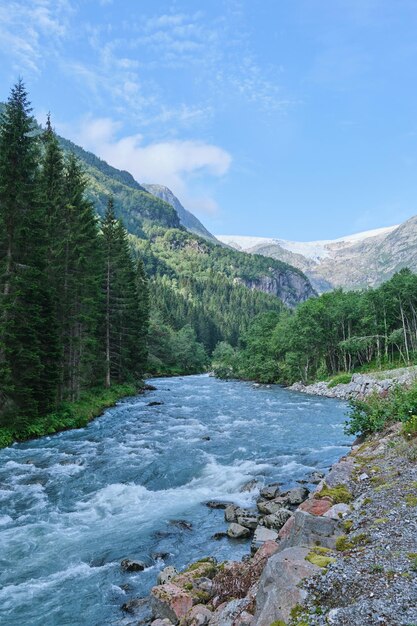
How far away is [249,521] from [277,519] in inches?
39.0

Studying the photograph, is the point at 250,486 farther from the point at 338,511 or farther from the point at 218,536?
the point at 338,511

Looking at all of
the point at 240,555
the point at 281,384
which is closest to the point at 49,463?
the point at 240,555

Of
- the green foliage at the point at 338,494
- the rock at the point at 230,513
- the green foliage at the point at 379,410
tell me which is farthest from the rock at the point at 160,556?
the green foliage at the point at 379,410

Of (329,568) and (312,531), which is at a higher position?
(329,568)

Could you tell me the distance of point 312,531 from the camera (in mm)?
8164

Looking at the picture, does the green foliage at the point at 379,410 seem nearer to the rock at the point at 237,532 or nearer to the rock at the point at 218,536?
the rock at the point at 237,532

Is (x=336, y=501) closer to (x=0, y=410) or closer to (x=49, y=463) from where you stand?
(x=49, y=463)

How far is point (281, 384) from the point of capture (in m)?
74.2

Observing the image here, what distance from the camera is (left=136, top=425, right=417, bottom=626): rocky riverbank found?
211 inches

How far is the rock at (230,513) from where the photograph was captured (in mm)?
14182

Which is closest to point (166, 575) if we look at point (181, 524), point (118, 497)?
point (181, 524)

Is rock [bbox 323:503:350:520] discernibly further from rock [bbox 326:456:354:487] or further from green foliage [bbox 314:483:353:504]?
rock [bbox 326:456:354:487]

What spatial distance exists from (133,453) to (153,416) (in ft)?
40.3

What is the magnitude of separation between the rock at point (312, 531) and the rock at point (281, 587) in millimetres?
1192
